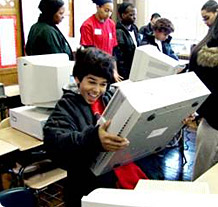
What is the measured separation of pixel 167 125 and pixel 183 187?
0.21m

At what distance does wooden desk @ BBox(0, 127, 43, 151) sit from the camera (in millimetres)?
2141

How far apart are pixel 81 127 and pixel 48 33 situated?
1795 mm

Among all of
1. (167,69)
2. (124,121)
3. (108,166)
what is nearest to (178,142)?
(167,69)

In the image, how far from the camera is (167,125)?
1.22m

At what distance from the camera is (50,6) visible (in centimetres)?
296

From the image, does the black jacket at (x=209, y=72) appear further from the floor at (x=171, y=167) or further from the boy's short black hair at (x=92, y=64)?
the floor at (x=171, y=167)

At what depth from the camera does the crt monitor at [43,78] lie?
219 centimetres

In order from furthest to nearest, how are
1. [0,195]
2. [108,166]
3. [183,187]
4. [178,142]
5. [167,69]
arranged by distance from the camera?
1. [178,142]
2. [167,69]
3. [0,195]
4. [108,166]
5. [183,187]

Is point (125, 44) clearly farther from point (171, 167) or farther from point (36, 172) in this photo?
point (36, 172)

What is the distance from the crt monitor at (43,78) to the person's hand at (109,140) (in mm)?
1129

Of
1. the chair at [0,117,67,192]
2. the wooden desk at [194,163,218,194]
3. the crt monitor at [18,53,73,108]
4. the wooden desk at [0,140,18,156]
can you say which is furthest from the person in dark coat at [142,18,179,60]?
the wooden desk at [194,163,218,194]

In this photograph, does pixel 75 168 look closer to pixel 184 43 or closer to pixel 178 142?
pixel 178 142

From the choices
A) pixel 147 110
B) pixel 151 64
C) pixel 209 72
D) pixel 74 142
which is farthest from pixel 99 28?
pixel 147 110

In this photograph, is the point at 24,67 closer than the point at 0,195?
No
